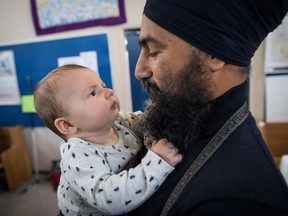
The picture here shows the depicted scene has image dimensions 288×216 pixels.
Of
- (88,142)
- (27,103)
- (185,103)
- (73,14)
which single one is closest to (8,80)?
(27,103)

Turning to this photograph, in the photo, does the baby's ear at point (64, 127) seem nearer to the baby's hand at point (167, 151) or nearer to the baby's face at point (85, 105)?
the baby's face at point (85, 105)

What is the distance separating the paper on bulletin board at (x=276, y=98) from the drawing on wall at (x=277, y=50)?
0.10 metres

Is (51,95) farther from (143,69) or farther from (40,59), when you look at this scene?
(40,59)

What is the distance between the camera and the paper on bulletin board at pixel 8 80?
10.2ft

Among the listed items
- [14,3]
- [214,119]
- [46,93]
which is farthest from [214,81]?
[14,3]

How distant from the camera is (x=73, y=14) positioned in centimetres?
264

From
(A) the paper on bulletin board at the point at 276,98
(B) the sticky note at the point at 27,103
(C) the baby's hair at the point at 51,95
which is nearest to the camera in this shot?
(C) the baby's hair at the point at 51,95

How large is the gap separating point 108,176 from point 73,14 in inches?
92.6

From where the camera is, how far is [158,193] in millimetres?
657

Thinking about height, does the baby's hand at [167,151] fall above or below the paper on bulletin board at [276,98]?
above

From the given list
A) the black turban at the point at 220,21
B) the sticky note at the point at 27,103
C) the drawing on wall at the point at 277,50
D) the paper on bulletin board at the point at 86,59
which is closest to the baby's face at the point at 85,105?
the black turban at the point at 220,21

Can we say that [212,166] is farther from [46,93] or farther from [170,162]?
[46,93]

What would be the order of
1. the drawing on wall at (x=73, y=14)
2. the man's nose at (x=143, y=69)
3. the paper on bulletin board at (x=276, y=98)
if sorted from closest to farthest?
the man's nose at (x=143, y=69)
the paper on bulletin board at (x=276, y=98)
the drawing on wall at (x=73, y=14)

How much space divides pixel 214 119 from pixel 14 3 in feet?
9.95
